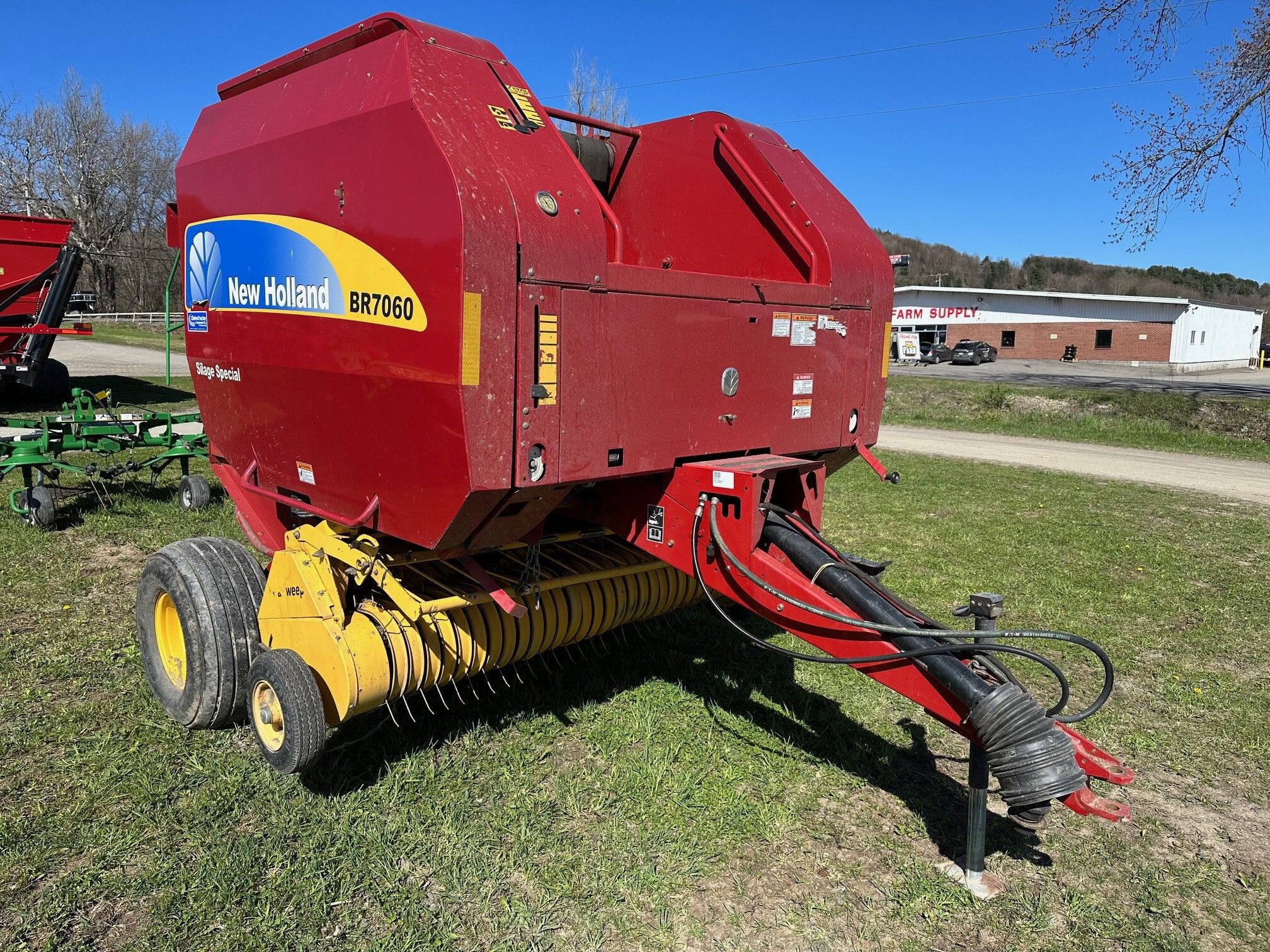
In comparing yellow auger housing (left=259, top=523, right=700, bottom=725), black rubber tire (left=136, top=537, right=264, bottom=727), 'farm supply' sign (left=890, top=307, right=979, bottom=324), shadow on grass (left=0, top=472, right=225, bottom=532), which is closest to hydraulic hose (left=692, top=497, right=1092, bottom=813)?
yellow auger housing (left=259, top=523, right=700, bottom=725)

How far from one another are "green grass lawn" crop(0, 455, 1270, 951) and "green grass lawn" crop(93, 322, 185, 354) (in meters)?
26.8

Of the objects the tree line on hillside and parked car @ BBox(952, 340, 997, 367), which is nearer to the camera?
parked car @ BBox(952, 340, 997, 367)

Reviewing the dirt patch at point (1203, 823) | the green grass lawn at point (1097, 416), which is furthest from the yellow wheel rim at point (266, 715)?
the green grass lawn at point (1097, 416)

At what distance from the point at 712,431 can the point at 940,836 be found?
1729mm

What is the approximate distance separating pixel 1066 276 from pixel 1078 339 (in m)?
56.5

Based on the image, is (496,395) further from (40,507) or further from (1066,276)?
(1066,276)

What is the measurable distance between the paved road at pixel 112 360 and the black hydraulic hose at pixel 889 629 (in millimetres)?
19733

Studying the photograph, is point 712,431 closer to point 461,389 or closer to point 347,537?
point 461,389

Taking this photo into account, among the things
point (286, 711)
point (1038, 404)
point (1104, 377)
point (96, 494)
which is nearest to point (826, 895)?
point (286, 711)

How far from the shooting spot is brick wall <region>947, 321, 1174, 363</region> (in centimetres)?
4223

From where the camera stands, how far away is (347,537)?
348 cm

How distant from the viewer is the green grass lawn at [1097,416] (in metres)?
15.3

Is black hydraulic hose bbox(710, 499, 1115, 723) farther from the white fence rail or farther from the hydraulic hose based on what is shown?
the white fence rail

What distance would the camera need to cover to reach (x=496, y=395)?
2762 millimetres
